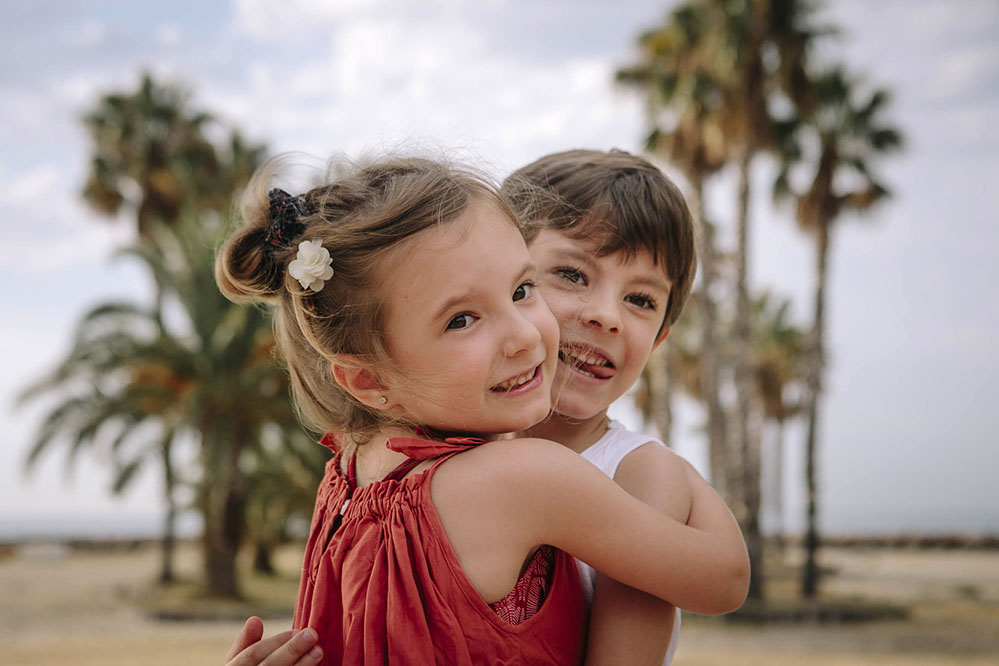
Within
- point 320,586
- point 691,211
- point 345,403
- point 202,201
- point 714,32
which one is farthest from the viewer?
point 202,201

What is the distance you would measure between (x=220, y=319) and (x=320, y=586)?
14594 millimetres

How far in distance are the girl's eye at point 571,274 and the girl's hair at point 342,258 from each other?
343 mm

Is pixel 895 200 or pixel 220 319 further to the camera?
pixel 895 200

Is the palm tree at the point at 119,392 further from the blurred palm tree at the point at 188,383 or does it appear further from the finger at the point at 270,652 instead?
the finger at the point at 270,652

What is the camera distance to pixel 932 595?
79.4 feet

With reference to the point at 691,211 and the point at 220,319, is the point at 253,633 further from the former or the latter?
the point at 220,319

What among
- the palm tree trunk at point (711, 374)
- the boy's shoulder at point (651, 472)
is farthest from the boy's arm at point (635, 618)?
the palm tree trunk at point (711, 374)

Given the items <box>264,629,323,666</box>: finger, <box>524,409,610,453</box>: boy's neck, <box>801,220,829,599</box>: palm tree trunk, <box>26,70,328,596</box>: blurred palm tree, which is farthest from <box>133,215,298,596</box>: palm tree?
<box>264,629,323,666</box>: finger

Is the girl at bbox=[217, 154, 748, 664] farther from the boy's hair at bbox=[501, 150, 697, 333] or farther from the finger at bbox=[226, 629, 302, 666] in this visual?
the boy's hair at bbox=[501, 150, 697, 333]

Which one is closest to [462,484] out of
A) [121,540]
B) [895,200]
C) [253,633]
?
[253,633]

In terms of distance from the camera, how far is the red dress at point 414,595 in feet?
4.69

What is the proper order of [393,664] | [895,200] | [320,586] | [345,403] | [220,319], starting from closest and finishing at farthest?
[393,664]
[320,586]
[345,403]
[220,319]
[895,200]

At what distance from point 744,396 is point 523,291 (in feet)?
64.2

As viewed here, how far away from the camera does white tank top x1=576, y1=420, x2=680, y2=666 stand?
1773 mm
